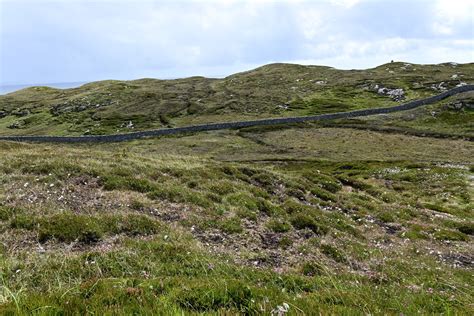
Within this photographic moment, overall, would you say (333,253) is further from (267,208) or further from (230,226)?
(267,208)

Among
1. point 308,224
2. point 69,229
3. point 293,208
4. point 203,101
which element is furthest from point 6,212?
point 203,101

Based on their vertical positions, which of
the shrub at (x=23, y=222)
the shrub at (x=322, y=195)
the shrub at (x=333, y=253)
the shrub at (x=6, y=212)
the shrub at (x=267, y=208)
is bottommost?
the shrub at (x=322, y=195)

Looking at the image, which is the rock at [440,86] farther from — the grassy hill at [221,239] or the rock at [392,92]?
the grassy hill at [221,239]

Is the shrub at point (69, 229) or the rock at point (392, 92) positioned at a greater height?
the rock at point (392, 92)

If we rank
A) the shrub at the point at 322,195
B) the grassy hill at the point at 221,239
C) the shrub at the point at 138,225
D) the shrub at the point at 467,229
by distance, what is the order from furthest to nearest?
1. the shrub at the point at 322,195
2. the shrub at the point at 467,229
3. the shrub at the point at 138,225
4. the grassy hill at the point at 221,239

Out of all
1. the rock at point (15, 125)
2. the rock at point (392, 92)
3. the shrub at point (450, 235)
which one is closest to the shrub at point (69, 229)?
the shrub at point (450, 235)

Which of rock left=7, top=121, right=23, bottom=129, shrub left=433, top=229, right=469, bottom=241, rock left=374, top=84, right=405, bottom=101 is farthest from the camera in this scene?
rock left=374, top=84, right=405, bottom=101

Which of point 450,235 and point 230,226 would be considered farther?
point 450,235

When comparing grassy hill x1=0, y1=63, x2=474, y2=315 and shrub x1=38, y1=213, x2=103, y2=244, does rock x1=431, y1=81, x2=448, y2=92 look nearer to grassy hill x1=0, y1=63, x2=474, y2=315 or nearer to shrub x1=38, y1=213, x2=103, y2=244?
grassy hill x1=0, y1=63, x2=474, y2=315

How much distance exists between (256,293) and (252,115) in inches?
5017

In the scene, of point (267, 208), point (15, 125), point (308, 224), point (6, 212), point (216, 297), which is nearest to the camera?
point (216, 297)

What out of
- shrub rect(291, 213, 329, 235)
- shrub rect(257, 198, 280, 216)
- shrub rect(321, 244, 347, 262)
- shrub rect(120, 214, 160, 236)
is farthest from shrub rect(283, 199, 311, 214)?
shrub rect(120, 214, 160, 236)

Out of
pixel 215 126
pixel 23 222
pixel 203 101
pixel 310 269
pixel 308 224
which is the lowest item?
pixel 308 224

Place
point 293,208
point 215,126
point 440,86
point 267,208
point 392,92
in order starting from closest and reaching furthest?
1. point 267,208
2. point 293,208
3. point 215,126
4. point 392,92
5. point 440,86
